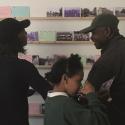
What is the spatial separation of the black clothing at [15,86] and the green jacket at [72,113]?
1.29ft

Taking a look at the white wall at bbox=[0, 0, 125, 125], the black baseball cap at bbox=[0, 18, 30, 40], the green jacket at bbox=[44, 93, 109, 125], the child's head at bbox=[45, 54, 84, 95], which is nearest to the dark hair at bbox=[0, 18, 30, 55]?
the black baseball cap at bbox=[0, 18, 30, 40]

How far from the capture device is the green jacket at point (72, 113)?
156 cm

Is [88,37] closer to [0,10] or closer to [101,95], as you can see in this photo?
[0,10]

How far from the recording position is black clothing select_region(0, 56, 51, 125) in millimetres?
1961

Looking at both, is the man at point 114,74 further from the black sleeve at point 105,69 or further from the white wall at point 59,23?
the white wall at point 59,23

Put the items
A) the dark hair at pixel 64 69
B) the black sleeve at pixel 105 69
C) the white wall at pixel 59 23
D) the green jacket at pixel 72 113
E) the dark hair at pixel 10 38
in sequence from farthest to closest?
the white wall at pixel 59 23 < the dark hair at pixel 10 38 < the black sleeve at pixel 105 69 < the dark hair at pixel 64 69 < the green jacket at pixel 72 113

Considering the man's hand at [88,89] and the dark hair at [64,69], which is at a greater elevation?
the dark hair at [64,69]

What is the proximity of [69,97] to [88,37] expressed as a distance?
146 centimetres

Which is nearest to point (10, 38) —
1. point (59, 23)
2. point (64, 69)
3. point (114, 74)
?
point (64, 69)

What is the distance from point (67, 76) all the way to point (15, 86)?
1.49 feet

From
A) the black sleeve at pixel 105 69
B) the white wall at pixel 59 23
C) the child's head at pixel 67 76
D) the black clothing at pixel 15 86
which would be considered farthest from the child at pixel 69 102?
the white wall at pixel 59 23

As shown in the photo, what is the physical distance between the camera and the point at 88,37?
9.86 feet

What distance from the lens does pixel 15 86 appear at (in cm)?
197

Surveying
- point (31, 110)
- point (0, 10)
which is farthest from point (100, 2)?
point (31, 110)
